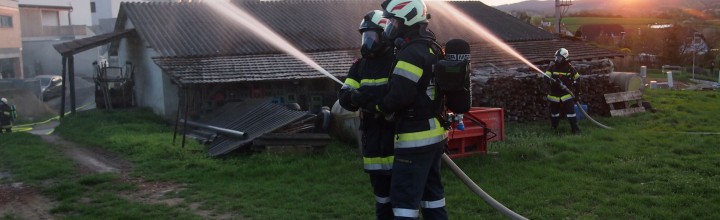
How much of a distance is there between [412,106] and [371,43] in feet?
2.37

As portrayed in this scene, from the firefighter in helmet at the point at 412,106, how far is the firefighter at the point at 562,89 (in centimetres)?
819

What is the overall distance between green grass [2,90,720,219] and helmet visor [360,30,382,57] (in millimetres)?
1984

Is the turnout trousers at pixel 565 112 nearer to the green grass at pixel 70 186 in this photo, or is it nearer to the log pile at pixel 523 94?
the log pile at pixel 523 94

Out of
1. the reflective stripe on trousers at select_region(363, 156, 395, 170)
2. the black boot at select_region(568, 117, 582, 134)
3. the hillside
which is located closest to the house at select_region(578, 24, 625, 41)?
the hillside

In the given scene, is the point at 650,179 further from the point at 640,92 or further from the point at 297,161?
the point at 640,92

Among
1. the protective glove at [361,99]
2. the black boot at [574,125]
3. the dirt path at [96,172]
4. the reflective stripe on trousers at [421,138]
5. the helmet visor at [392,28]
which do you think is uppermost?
the helmet visor at [392,28]

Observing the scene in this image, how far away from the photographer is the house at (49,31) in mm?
44906

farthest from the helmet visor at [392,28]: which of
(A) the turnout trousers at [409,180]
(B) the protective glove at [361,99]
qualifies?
(A) the turnout trousers at [409,180]

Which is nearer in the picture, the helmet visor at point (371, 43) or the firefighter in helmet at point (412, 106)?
the firefighter in helmet at point (412, 106)

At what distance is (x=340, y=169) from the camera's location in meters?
9.12

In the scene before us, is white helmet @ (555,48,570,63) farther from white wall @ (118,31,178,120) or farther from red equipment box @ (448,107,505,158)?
white wall @ (118,31,178,120)

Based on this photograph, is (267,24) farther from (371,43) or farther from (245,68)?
(371,43)

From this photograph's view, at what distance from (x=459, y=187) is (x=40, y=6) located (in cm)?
5015

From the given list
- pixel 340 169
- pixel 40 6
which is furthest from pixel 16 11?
pixel 340 169
